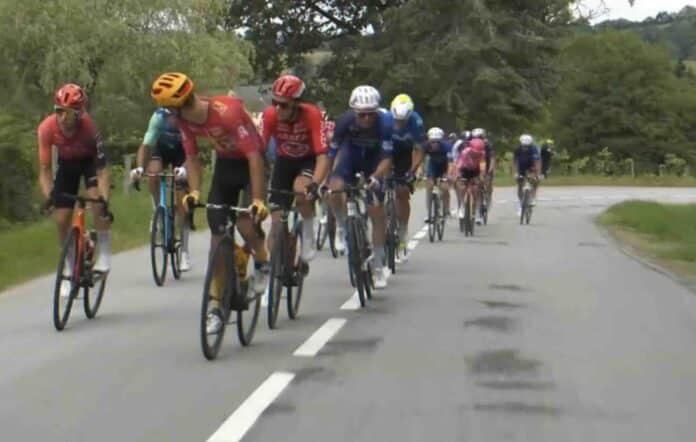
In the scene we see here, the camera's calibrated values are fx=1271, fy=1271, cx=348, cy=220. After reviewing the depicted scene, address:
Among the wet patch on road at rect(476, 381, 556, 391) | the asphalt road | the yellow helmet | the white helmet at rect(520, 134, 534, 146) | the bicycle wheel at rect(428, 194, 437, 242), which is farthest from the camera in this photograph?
the white helmet at rect(520, 134, 534, 146)

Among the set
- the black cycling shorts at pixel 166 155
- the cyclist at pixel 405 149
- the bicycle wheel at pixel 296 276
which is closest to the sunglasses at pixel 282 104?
the bicycle wheel at pixel 296 276

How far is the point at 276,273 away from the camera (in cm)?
966

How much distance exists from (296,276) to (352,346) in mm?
1208

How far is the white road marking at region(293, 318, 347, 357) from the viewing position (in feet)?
28.6

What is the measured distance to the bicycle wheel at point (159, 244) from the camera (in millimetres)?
12656

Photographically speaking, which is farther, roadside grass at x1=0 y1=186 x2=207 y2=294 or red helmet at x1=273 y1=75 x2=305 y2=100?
roadside grass at x1=0 y1=186 x2=207 y2=294

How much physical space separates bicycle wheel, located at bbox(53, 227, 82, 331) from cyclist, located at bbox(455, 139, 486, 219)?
11.6 m

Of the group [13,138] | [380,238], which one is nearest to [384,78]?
[13,138]

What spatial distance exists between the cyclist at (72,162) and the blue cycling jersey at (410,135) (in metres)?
4.71

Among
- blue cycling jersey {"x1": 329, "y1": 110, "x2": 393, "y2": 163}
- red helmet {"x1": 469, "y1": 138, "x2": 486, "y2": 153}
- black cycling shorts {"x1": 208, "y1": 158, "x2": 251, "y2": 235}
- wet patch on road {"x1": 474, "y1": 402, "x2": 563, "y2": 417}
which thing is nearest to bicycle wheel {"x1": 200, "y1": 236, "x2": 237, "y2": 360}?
black cycling shorts {"x1": 208, "y1": 158, "x2": 251, "y2": 235}

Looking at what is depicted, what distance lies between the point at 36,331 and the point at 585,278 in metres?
6.70

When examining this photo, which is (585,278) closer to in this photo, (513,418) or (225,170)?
(225,170)

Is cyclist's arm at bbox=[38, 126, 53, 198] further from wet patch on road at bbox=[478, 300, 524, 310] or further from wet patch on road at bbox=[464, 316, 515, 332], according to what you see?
wet patch on road at bbox=[478, 300, 524, 310]

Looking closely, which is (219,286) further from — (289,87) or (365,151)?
(365,151)
